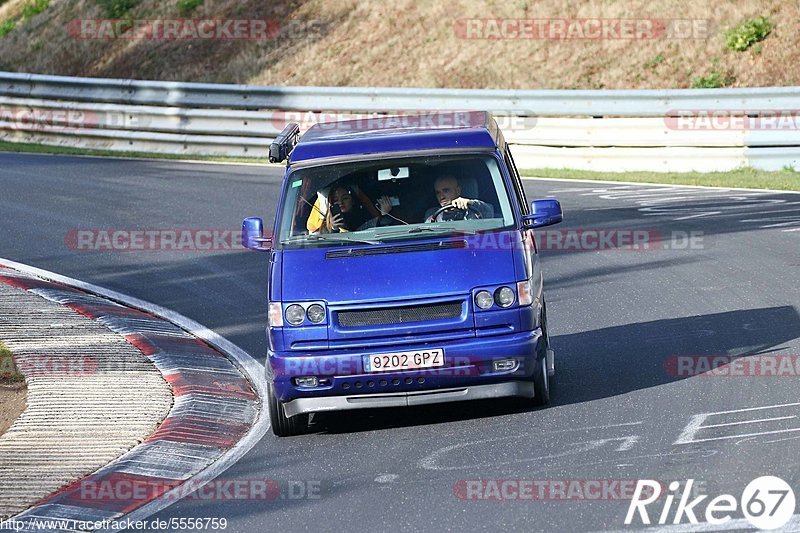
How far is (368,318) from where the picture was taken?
8.88 meters

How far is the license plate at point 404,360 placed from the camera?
8.76 m

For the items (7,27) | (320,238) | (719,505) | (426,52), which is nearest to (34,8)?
(7,27)

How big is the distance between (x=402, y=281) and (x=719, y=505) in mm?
2844

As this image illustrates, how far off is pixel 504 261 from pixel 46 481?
10.8ft

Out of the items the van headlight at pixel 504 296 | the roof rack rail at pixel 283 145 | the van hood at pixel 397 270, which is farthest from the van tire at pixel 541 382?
the roof rack rail at pixel 283 145

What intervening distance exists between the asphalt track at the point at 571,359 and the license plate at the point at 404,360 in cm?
49

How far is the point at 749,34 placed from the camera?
2608cm

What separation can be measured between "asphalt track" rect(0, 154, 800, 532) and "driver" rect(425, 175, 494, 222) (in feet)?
4.68

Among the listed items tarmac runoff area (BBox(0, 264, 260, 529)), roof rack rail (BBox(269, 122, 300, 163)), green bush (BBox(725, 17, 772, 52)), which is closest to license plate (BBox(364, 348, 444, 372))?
tarmac runoff area (BBox(0, 264, 260, 529))

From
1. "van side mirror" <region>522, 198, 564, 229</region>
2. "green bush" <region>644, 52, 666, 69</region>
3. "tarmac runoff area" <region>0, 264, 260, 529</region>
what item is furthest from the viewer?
"green bush" <region>644, 52, 666, 69</region>

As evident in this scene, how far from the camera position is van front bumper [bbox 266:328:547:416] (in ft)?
28.8

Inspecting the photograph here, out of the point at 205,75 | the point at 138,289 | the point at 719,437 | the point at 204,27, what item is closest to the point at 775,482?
the point at 719,437

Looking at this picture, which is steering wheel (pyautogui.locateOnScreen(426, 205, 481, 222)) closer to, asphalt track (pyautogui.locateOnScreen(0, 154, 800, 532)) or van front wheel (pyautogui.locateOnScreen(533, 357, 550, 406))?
van front wheel (pyautogui.locateOnScreen(533, 357, 550, 406))

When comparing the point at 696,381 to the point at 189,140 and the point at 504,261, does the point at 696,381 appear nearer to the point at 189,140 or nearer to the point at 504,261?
the point at 504,261
